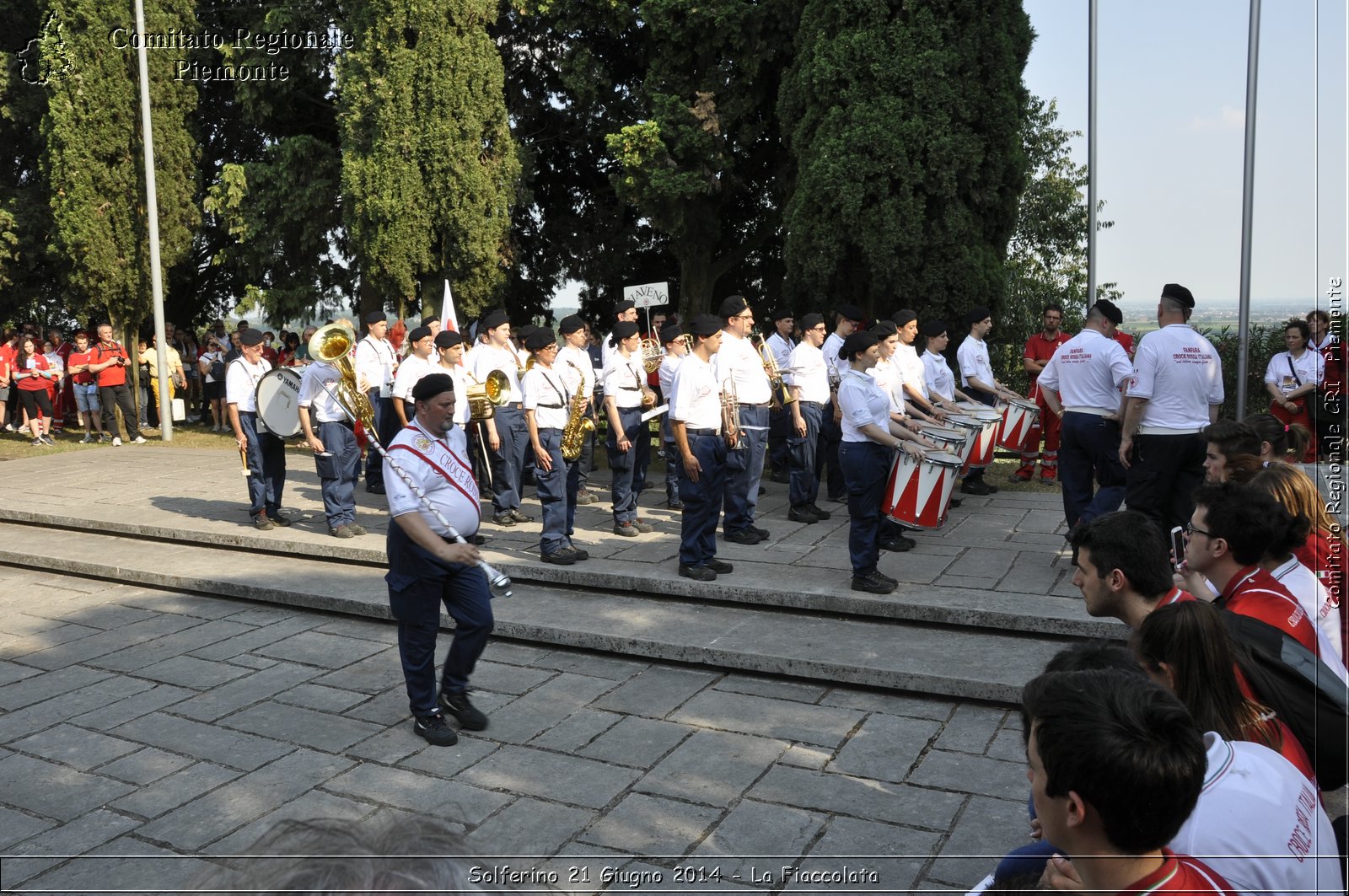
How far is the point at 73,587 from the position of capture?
8.55 meters

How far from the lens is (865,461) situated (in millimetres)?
6898

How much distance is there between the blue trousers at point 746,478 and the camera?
8.48 meters

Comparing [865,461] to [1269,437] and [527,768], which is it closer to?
[1269,437]

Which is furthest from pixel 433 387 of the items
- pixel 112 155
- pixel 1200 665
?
pixel 112 155

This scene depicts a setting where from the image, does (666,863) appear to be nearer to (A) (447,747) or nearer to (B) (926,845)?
(B) (926,845)

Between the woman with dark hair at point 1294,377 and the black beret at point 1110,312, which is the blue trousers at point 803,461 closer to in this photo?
the black beret at point 1110,312

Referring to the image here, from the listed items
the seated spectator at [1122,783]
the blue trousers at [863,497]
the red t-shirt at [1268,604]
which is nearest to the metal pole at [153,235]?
the blue trousers at [863,497]

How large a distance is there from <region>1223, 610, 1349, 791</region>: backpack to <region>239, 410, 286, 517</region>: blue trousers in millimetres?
8577

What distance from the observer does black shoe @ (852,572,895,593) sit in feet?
22.1

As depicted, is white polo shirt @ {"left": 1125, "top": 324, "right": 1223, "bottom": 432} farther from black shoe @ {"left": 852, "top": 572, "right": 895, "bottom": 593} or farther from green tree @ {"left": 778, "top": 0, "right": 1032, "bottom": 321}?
green tree @ {"left": 778, "top": 0, "right": 1032, "bottom": 321}

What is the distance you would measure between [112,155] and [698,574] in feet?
52.9

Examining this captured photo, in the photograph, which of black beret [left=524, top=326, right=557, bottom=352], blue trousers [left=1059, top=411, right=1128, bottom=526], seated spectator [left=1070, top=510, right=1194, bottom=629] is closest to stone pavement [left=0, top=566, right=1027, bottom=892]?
seated spectator [left=1070, top=510, right=1194, bottom=629]

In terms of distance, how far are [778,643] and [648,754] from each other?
155cm

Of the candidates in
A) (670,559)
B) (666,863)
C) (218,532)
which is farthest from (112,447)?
(666,863)
